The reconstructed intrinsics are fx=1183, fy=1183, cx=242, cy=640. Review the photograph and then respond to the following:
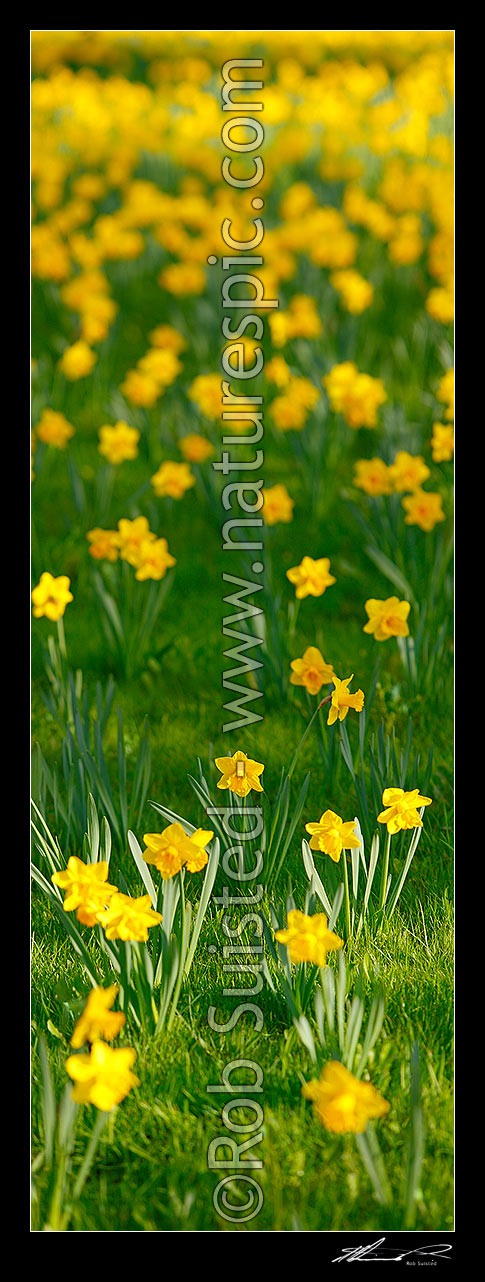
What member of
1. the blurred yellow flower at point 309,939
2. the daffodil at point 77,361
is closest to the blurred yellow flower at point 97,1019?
the blurred yellow flower at point 309,939

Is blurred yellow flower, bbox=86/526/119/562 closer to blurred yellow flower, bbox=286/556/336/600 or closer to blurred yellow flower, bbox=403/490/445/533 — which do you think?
blurred yellow flower, bbox=286/556/336/600

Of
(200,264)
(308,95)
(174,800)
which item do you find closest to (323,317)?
(200,264)

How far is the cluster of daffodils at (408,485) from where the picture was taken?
331cm

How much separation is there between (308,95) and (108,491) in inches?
191

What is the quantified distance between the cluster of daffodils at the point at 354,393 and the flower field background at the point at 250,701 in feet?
0.03

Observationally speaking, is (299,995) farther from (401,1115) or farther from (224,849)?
(224,849)

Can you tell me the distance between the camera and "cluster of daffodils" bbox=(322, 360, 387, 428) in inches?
155

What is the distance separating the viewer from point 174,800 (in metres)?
2.71

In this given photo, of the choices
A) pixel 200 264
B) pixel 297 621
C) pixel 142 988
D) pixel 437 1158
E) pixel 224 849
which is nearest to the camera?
pixel 437 1158

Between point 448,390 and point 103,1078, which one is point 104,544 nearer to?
point 448,390

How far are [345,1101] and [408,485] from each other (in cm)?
205

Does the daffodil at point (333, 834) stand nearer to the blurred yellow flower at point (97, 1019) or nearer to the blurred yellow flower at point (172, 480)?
the blurred yellow flower at point (97, 1019)

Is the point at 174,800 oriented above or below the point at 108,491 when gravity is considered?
below
